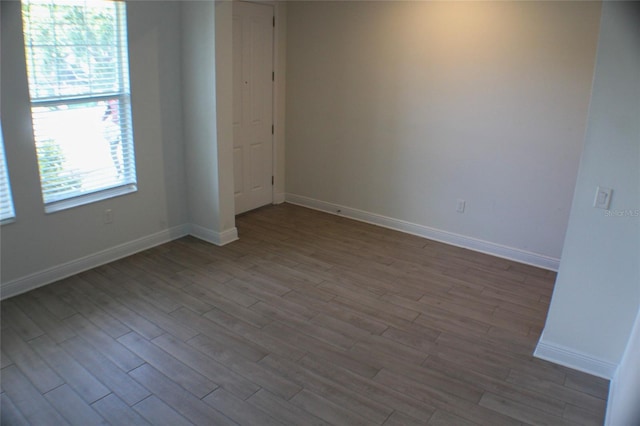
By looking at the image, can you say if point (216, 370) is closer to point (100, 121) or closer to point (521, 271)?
point (100, 121)

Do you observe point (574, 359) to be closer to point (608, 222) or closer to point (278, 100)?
point (608, 222)

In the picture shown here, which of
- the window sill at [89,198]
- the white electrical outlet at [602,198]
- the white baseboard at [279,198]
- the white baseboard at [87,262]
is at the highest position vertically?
the white electrical outlet at [602,198]

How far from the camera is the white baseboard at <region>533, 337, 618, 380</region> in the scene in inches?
119

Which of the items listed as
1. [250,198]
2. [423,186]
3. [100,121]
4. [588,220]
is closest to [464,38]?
[423,186]

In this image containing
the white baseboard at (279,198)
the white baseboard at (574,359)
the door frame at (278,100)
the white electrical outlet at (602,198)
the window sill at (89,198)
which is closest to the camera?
the white electrical outlet at (602,198)

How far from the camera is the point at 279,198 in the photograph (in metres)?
6.02

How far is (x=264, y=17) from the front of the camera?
5.25 meters

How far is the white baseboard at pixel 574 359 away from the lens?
119 inches

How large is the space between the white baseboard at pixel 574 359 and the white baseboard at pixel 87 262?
3.25m

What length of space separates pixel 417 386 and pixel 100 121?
305 cm

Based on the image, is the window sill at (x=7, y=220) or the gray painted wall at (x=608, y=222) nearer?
the gray painted wall at (x=608, y=222)

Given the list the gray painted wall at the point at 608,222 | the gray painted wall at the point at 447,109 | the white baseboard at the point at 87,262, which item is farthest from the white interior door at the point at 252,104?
the gray painted wall at the point at 608,222

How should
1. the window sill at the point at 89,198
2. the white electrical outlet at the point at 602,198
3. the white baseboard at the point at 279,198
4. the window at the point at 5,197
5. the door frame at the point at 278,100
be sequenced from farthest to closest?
the white baseboard at the point at 279,198 → the door frame at the point at 278,100 → the window sill at the point at 89,198 → the window at the point at 5,197 → the white electrical outlet at the point at 602,198

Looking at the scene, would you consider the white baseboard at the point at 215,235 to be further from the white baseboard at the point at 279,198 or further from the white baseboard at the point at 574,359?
the white baseboard at the point at 574,359
